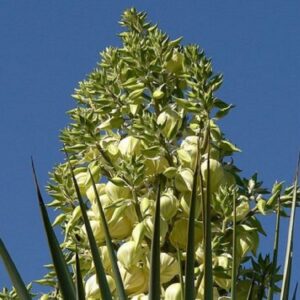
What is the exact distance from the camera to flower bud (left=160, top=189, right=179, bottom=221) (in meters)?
2.96

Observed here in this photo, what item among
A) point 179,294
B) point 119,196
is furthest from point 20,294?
point 119,196

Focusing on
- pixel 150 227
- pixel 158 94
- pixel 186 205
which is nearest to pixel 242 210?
pixel 186 205

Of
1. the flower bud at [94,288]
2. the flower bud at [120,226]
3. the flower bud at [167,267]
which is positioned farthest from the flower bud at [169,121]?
the flower bud at [94,288]

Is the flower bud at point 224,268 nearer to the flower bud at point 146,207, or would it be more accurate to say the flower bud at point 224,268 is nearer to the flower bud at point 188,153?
the flower bud at point 146,207

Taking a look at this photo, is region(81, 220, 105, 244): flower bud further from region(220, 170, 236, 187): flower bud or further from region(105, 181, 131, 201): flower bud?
region(220, 170, 236, 187): flower bud

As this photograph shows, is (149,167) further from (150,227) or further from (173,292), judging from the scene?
(173,292)

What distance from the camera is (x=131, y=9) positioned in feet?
13.3

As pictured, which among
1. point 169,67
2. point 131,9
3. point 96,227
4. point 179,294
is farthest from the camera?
point 131,9

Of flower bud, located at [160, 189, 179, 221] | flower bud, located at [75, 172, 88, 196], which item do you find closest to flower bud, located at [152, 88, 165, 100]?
flower bud, located at [75, 172, 88, 196]

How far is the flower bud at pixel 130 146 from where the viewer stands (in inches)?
124

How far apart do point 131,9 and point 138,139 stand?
41.4 inches

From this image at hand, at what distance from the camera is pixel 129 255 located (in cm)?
290

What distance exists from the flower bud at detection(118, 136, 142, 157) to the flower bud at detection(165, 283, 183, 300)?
1.77 ft

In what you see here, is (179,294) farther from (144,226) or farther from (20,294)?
(20,294)
